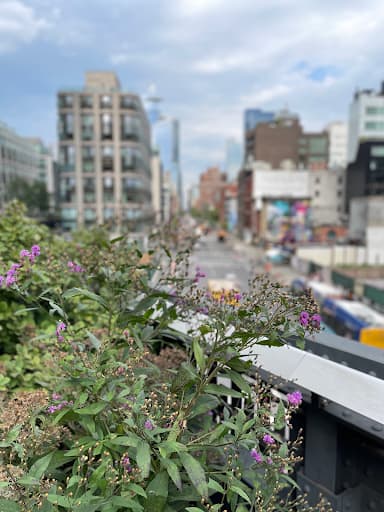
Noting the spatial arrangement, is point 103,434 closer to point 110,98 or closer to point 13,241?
point 13,241

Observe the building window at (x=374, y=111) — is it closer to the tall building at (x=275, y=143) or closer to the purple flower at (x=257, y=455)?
the tall building at (x=275, y=143)

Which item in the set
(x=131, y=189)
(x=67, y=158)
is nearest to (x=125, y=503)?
(x=131, y=189)

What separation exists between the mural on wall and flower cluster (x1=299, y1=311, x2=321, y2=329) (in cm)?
6220

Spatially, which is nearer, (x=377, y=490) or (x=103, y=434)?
(x=103, y=434)

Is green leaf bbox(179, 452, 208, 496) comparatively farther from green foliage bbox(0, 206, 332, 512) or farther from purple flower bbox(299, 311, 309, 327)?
purple flower bbox(299, 311, 309, 327)

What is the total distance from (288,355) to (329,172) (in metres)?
73.6

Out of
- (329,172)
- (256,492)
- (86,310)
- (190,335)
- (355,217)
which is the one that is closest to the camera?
(256,492)

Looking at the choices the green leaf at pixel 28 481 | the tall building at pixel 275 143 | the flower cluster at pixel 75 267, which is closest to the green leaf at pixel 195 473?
the green leaf at pixel 28 481

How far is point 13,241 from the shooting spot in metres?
3.78

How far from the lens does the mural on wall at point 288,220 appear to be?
62.8 m

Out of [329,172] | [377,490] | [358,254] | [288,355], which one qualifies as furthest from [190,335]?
[329,172]

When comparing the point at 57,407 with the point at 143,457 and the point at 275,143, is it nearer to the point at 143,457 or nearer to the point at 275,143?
the point at 143,457

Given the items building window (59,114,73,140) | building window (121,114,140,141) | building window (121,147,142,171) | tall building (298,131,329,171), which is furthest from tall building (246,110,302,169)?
building window (59,114,73,140)

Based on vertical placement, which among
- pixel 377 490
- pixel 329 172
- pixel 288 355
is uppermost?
pixel 329 172
